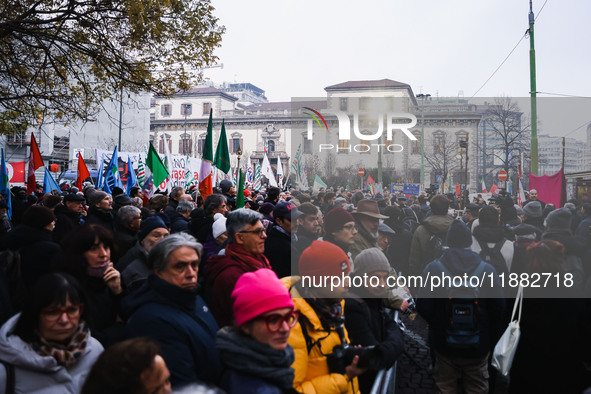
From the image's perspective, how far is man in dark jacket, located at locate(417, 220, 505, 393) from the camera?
11.9 ft

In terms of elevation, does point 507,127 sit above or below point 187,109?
below

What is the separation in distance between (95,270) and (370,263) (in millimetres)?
1692

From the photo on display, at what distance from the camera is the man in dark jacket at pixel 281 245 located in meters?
4.55

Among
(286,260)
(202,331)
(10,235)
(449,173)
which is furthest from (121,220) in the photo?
(449,173)

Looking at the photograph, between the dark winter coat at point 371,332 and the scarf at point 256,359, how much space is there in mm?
789

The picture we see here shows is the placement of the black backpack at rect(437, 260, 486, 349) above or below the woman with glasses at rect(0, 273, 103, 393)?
below

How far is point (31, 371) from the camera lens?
2104 millimetres

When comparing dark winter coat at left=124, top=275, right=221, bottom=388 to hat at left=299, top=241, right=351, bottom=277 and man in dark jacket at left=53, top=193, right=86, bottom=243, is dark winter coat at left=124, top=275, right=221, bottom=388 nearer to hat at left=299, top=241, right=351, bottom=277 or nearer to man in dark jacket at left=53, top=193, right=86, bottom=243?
hat at left=299, top=241, right=351, bottom=277

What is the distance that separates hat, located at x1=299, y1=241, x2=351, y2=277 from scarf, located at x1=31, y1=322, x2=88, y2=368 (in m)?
1.13

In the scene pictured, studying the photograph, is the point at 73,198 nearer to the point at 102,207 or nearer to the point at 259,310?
the point at 102,207

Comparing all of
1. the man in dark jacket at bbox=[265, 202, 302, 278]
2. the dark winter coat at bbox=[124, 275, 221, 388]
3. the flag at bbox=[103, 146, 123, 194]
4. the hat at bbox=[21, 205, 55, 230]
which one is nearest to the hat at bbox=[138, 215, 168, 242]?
the hat at bbox=[21, 205, 55, 230]

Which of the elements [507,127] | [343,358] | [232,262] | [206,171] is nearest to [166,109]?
[507,127]

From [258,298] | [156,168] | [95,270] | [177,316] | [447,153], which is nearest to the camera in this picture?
[258,298]

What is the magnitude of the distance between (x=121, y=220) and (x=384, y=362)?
3.01 metres
